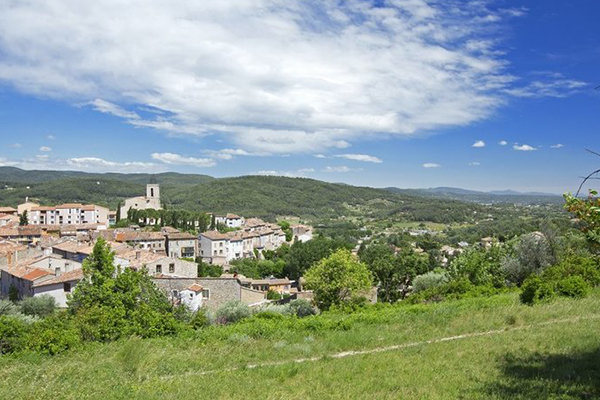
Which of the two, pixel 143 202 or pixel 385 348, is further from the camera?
pixel 143 202

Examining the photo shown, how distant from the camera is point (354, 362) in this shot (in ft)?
31.5

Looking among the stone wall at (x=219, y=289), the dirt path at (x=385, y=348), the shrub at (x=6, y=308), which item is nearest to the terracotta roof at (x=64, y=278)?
the shrub at (x=6, y=308)

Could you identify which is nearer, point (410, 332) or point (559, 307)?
point (410, 332)

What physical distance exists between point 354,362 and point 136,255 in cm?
4354

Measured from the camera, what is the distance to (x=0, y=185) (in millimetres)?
189875

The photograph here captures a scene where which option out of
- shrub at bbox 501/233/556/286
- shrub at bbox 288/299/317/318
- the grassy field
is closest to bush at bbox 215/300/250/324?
shrub at bbox 288/299/317/318

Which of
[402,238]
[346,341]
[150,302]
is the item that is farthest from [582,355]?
[402,238]

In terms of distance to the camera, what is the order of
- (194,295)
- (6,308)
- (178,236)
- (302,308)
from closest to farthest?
(302,308)
(6,308)
(194,295)
(178,236)

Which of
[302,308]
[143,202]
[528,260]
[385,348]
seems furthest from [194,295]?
[143,202]

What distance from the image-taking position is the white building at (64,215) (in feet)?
331

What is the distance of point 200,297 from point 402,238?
9362 cm

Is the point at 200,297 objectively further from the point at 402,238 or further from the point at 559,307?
the point at 402,238

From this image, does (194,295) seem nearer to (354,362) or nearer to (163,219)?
(354,362)

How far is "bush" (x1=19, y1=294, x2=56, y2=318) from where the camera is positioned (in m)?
35.4
